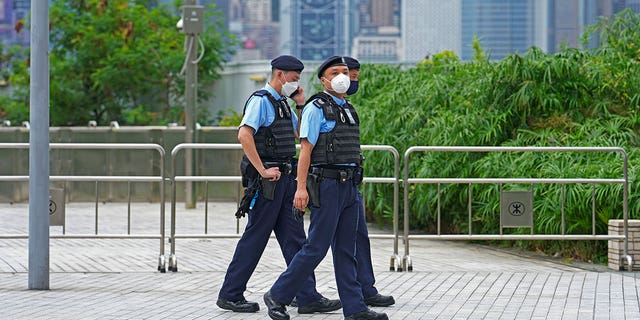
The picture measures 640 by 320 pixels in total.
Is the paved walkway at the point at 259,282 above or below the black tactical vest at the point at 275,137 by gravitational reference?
below

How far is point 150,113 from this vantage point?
30.9 metres

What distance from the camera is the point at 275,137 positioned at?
369 inches

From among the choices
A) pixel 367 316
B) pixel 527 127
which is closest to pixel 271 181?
pixel 367 316

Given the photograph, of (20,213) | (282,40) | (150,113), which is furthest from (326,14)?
(20,213)

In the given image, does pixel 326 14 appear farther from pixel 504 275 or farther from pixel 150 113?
pixel 504 275

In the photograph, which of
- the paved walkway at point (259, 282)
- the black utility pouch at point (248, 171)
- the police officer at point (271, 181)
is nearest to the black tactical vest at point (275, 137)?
the police officer at point (271, 181)

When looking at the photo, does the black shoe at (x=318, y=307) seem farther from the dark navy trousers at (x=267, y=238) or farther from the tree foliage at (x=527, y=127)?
the tree foliage at (x=527, y=127)

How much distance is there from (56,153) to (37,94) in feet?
39.0

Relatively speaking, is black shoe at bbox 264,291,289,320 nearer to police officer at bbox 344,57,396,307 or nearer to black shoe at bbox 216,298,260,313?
black shoe at bbox 216,298,260,313

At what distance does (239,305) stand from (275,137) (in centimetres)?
124

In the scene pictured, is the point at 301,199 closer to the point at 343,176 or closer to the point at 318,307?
the point at 343,176

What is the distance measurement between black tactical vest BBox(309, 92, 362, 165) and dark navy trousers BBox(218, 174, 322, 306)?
23.1 inches

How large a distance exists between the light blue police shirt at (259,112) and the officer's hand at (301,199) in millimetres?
653

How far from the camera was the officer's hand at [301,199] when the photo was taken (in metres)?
8.88
